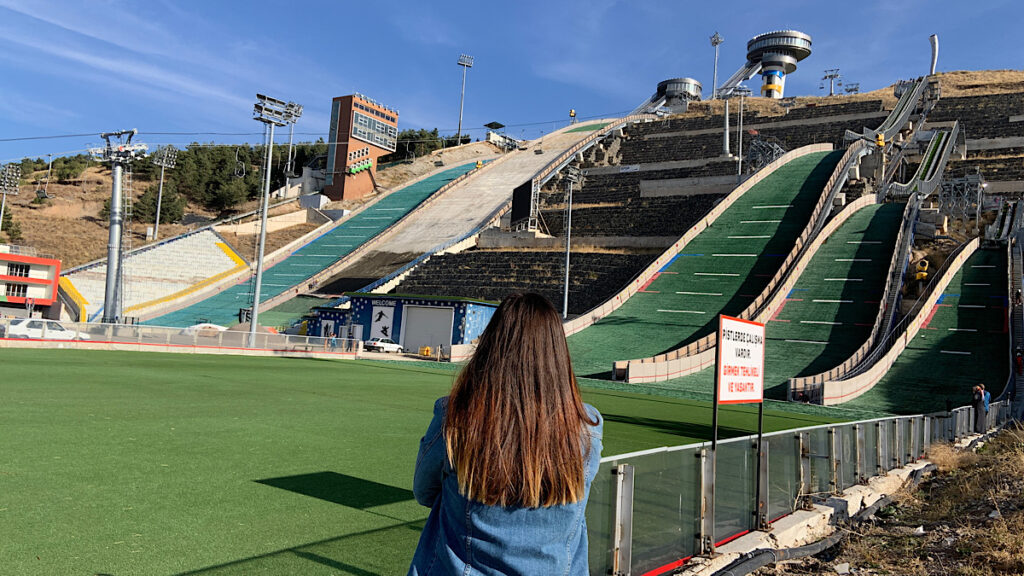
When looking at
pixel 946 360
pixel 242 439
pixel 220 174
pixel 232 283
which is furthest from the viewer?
pixel 220 174

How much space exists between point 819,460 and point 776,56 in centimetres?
10309

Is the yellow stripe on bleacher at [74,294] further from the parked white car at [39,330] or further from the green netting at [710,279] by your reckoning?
the green netting at [710,279]

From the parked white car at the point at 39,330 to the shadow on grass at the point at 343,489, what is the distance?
2115 cm

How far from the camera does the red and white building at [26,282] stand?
146 ft

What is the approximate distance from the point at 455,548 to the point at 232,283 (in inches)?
1990

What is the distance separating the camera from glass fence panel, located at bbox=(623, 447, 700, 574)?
5.20 metres

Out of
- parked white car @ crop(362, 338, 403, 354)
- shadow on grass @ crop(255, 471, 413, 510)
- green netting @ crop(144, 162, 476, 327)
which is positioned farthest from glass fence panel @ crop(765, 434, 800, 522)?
green netting @ crop(144, 162, 476, 327)

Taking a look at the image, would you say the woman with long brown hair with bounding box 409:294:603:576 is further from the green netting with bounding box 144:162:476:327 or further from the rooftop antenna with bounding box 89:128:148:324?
the green netting with bounding box 144:162:476:327

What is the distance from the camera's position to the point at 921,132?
56938 mm

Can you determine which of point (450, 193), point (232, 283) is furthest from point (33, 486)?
point (450, 193)

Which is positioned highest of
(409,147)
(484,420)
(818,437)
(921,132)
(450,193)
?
(409,147)

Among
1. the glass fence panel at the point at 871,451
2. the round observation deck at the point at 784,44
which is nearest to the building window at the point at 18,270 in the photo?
the glass fence panel at the point at 871,451

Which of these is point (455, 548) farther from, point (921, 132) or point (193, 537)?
point (921, 132)

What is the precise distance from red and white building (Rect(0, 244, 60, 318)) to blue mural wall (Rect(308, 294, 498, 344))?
1928cm
